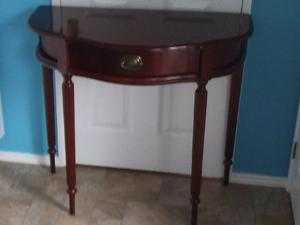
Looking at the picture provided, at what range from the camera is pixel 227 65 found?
1.71m

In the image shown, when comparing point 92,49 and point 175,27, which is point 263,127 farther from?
point 92,49

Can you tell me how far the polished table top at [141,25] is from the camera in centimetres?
163

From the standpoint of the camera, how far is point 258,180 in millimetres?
2205

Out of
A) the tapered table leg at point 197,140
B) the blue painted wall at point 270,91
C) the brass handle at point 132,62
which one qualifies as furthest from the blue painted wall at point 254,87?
the brass handle at point 132,62

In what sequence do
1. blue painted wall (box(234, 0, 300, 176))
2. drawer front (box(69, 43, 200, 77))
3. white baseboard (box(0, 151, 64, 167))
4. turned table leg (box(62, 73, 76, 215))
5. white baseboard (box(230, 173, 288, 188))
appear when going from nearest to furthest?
drawer front (box(69, 43, 200, 77)), turned table leg (box(62, 73, 76, 215)), blue painted wall (box(234, 0, 300, 176)), white baseboard (box(230, 173, 288, 188)), white baseboard (box(0, 151, 64, 167))

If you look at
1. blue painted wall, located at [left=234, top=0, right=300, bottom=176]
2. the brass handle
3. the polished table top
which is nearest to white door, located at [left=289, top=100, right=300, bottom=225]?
blue painted wall, located at [left=234, top=0, right=300, bottom=176]

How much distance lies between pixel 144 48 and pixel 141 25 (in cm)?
22

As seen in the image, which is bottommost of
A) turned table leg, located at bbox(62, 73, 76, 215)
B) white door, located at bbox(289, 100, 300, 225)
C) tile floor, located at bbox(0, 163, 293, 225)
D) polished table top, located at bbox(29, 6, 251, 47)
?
tile floor, located at bbox(0, 163, 293, 225)

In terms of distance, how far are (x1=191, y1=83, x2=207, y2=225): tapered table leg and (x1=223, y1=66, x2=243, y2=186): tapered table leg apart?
0.89ft

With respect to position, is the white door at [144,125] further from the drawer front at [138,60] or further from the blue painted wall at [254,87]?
the drawer front at [138,60]

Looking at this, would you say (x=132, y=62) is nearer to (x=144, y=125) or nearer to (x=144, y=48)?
(x=144, y=48)

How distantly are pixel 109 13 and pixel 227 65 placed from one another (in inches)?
18.9

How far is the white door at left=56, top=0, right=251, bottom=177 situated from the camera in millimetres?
2086

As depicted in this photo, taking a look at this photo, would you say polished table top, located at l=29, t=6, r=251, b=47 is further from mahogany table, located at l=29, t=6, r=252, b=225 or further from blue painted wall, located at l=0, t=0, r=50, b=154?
blue painted wall, located at l=0, t=0, r=50, b=154
